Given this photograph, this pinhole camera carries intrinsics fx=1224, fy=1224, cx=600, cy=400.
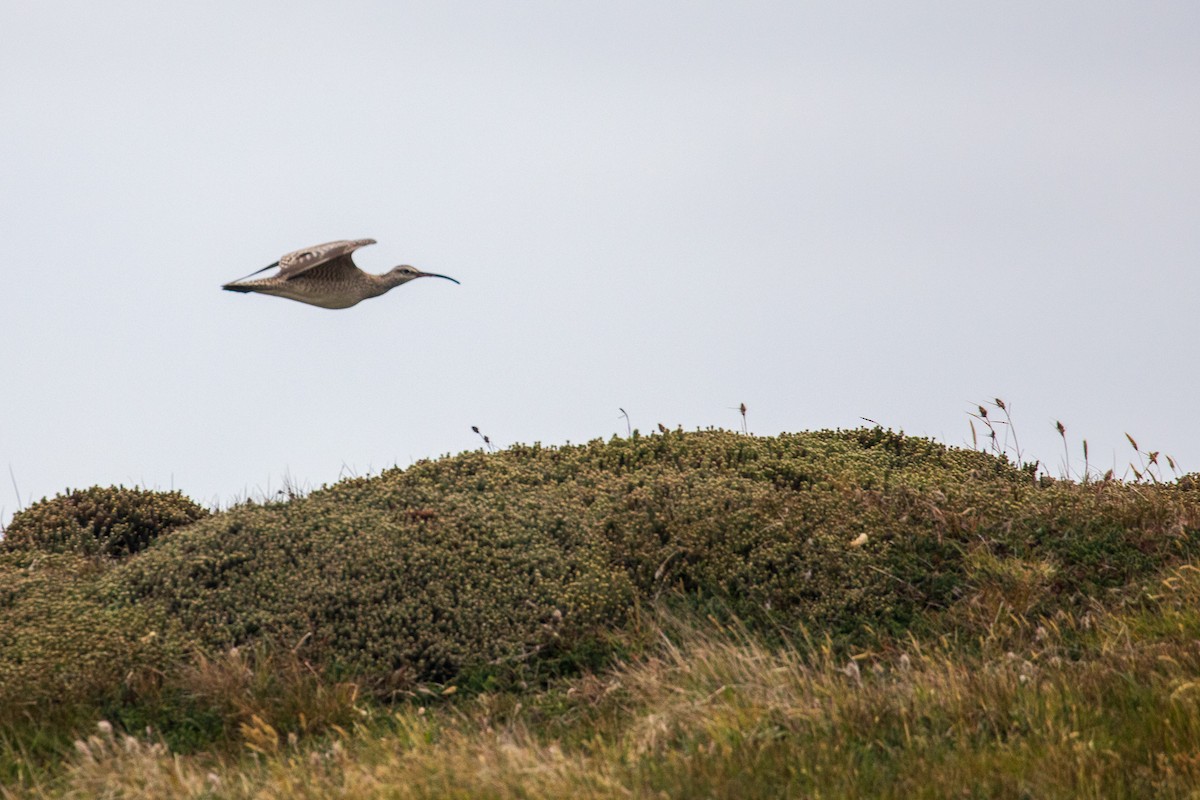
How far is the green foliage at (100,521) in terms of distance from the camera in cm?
1223

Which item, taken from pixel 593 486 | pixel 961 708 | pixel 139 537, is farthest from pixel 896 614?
pixel 139 537

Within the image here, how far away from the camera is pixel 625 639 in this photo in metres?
9.10

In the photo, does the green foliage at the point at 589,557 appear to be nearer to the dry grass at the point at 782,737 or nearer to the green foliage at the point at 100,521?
the dry grass at the point at 782,737

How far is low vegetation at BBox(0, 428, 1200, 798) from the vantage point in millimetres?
6570

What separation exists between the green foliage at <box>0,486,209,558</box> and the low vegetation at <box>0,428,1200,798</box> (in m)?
0.09

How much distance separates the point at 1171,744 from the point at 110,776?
5731 mm

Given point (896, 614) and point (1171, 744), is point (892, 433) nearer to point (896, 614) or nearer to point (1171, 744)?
point (896, 614)

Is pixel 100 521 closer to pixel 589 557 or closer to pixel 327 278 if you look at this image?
pixel 327 278

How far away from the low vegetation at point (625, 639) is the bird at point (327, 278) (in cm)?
213

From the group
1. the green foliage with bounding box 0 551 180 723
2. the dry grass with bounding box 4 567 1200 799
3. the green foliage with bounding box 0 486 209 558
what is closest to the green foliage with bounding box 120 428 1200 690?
the green foliage with bounding box 0 551 180 723

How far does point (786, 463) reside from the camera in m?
11.9

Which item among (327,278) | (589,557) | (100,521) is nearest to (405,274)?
(327,278)

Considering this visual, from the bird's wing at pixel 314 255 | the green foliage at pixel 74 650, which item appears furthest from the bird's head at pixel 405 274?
the green foliage at pixel 74 650

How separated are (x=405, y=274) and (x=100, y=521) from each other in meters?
4.13
